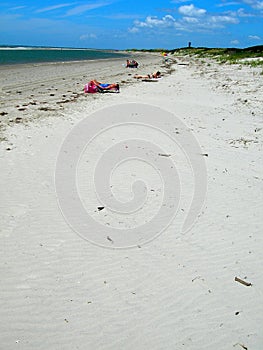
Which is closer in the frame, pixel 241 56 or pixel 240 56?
pixel 241 56

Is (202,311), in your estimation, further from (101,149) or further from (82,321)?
(101,149)

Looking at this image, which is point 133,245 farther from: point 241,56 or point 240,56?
point 240,56

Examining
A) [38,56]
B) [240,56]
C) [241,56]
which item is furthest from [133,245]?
[38,56]

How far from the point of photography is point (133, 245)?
14.0 ft

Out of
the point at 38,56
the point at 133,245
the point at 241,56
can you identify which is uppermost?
the point at 241,56

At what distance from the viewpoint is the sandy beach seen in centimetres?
306

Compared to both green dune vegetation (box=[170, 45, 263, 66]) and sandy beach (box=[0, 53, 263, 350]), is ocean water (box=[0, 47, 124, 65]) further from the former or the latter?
sandy beach (box=[0, 53, 263, 350])

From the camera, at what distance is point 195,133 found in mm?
9055

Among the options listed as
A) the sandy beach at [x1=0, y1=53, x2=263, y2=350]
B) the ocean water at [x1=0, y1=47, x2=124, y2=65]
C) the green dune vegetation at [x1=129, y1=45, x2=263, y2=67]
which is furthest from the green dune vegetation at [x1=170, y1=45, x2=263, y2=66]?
the sandy beach at [x1=0, y1=53, x2=263, y2=350]

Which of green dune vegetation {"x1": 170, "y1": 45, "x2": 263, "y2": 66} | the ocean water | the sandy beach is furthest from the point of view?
the ocean water

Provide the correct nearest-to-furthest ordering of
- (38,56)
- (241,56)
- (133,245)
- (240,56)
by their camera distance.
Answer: (133,245), (241,56), (240,56), (38,56)

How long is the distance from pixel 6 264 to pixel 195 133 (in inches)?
264

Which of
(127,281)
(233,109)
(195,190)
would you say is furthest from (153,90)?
(127,281)

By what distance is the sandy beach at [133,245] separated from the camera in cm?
306
